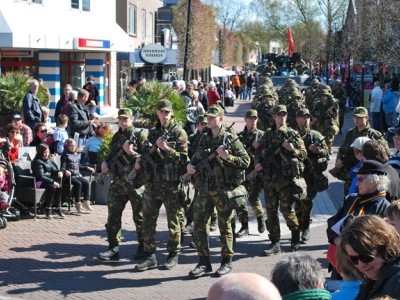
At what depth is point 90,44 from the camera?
31312 millimetres

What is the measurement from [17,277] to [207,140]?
9.07ft

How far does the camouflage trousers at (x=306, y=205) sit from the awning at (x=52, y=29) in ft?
51.4

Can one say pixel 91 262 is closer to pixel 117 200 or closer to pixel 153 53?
pixel 117 200

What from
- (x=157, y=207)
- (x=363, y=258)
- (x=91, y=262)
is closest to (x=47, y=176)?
(x=91, y=262)

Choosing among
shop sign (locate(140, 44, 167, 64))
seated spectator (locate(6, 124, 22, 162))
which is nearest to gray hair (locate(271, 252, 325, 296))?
seated spectator (locate(6, 124, 22, 162))

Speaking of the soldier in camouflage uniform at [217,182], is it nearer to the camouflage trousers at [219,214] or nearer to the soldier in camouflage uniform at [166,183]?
the camouflage trousers at [219,214]

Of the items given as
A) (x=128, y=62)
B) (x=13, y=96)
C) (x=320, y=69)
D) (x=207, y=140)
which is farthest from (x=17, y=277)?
(x=320, y=69)

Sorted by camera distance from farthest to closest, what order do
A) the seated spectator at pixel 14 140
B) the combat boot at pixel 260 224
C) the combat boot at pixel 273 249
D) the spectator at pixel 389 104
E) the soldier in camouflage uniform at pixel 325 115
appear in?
the spectator at pixel 389 104 < the soldier in camouflage uniform at pixel 325 115 < the seated spectator at pixel 14 140 < the combat boot at pixel 260 224 < the combat boot at pixel 273 249

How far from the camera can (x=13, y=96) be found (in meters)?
18.4

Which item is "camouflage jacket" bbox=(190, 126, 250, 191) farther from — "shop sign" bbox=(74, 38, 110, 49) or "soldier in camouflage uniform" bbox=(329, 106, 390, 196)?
"shop sign" bbox=(74, 38, 110, 49)

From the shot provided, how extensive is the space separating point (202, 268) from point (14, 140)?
18.0 feet

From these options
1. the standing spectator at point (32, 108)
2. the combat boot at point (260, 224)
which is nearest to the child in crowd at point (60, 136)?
the standing spectator at point (32, 108)

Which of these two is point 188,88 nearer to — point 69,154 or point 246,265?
point 69,154

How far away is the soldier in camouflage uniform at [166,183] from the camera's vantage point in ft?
33.2
